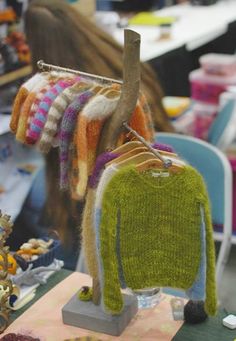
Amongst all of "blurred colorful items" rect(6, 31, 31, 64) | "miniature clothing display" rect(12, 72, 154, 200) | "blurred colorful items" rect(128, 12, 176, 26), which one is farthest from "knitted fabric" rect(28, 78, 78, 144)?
"blurred colorful items" rect(128, 12, 176, 26)

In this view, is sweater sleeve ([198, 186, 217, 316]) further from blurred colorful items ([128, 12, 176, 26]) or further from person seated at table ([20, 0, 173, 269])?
blurred colorful items ([128, 12, 176, 26])

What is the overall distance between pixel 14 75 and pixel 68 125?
1.14m

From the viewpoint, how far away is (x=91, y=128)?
3.49 feet

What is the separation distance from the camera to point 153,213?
3.33ft

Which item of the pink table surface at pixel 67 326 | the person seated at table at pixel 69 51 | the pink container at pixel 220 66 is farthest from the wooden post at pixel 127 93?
the pink container at pixel 220 66

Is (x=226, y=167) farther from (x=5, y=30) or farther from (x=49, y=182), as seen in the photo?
(x=5, y=30)

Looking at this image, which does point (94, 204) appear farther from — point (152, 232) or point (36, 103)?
point (36, 103)

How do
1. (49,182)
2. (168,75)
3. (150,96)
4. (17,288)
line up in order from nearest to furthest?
(17,288)
(49,182)
(150,96)
(168,75)

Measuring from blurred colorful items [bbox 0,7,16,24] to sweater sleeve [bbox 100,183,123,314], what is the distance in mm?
1407

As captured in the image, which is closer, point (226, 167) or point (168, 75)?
point (226, 167)

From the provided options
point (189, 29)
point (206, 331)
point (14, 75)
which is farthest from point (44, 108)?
point (189, 29)

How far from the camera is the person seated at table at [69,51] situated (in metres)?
1.73

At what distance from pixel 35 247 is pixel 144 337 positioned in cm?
36

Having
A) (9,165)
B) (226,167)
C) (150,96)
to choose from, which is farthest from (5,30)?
(226,167)
